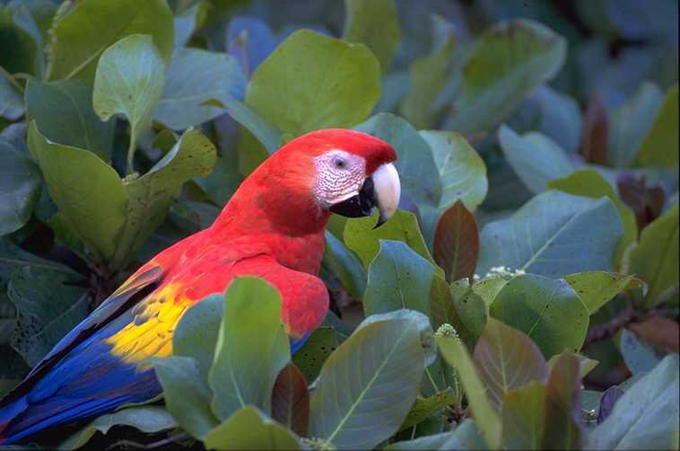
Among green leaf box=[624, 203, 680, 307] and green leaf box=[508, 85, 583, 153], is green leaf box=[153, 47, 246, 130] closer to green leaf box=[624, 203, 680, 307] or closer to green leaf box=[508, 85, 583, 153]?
green leaf box=[624, 203, 680, 307]

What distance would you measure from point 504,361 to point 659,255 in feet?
3.55

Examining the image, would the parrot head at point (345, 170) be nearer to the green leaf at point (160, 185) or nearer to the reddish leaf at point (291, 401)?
the green leaf at point (160, 185)

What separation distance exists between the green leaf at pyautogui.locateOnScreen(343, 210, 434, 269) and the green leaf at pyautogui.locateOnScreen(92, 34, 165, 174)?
0.48m

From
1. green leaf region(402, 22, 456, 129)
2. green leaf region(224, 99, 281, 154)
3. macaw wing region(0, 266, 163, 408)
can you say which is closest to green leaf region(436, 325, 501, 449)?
macaw wing region(0, 266, 163, 408)

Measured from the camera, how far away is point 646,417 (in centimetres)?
132

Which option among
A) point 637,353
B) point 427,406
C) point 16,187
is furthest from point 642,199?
point 16,187

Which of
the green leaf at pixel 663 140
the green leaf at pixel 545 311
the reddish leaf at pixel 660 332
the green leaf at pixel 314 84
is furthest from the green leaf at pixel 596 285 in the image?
the green leaf at pixel 663 140

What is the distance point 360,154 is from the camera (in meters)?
1.90

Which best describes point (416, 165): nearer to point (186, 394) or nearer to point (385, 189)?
point (385, 189)

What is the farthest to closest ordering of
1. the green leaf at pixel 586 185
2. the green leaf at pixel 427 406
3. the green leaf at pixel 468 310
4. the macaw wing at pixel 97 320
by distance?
the green leaf at pixel 586 185 → the macaw wing at pixel 97 320 → the green leaf at pixel 468 310 → the green leaf at pixel 427 406

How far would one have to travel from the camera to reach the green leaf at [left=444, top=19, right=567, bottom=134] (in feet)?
9.23

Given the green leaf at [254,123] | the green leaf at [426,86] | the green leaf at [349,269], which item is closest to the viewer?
the green leaf at [349,269]

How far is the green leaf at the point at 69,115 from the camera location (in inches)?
77.9

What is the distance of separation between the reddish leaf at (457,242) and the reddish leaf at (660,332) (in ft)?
1.95
